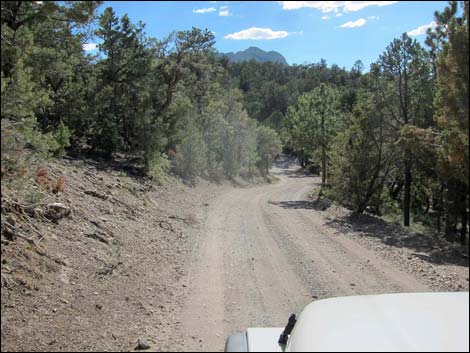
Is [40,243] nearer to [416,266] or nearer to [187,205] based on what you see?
[416,266]

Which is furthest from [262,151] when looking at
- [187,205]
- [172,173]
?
[187,205]

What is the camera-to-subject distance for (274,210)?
76.2ft

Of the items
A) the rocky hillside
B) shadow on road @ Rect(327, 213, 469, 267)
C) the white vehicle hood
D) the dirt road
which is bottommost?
shadow on road @ Rect(327, 213, 469, 267)

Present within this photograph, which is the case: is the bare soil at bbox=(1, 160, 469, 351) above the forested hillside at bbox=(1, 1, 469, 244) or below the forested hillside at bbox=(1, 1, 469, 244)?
below

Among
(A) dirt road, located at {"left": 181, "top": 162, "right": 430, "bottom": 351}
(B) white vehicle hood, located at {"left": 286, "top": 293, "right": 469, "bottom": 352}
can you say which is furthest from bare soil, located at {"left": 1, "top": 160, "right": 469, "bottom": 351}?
(B) white vehicle hood, located at {"left": 286, "top": 293, "right": 469, "bottom": 352}

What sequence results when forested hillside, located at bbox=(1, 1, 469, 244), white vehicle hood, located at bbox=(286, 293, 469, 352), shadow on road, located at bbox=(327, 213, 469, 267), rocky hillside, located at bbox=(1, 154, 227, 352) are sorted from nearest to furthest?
white vehicle hood, located at bbox=(286, 293, 469, 352), rocky hillside, located at bbox=(1, 154, 227, 352), shadow on road, located at bbox=(327, 213, 469, 267), forested hillside, located at bbox=(1, 1, 469, 244)

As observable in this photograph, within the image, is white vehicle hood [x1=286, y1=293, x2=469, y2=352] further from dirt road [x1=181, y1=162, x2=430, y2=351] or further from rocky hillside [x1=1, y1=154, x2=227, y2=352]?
rocky hillside [x1=1, y1=154, x2=227, y2=352]

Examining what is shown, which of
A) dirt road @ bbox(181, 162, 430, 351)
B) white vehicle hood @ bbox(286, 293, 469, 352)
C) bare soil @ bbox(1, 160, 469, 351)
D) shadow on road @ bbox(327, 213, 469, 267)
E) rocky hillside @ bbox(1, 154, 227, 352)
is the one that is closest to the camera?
white vehicle hood @ bbox(286, 293, 469, 352)

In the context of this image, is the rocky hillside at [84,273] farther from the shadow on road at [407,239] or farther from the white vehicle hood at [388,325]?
the shadow on road at [407,239]

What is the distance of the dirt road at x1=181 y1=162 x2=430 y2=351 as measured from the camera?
705 cm

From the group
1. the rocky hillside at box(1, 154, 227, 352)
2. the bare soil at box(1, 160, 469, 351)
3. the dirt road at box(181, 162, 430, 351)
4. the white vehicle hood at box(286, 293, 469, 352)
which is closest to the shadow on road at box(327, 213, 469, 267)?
the bare soil at box(1, 160, 469, 351)

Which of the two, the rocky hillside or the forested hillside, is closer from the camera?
the rocky hillside

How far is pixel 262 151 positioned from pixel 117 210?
166ft

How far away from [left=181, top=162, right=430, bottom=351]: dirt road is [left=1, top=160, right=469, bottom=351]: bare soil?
27 millimetres
